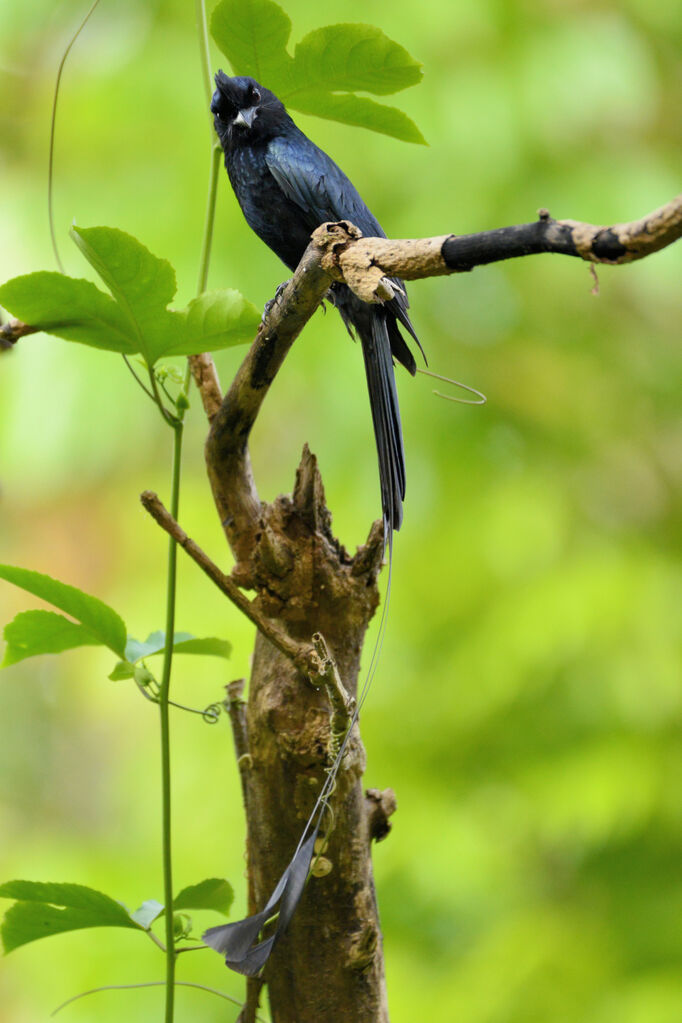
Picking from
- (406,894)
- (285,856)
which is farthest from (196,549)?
(406,894)

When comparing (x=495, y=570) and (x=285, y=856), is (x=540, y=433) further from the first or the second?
(x=285, y=856)

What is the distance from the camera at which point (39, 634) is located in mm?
792

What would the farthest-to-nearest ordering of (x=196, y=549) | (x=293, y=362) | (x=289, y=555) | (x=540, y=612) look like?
(x=293, y=362) → (x=540, y=612) → (x=289, y=555) → (x=196, y=549)

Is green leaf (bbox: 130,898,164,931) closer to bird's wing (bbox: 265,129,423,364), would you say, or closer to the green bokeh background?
bird's wing (bbox: 265,129,423,364)

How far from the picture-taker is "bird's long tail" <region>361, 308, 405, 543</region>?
80 cm

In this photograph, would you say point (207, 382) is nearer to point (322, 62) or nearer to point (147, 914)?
point (322, 62)

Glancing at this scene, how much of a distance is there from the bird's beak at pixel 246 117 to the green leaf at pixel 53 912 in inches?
31.6

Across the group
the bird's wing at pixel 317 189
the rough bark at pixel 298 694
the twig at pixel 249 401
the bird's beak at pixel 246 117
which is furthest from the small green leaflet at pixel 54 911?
the bird's beak at pixel 246 117

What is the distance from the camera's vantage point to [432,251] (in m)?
0.59

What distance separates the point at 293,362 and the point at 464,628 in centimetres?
77

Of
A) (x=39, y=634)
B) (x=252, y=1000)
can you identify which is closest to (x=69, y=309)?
(x=39, y=634)

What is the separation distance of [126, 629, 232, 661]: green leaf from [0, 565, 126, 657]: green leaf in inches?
1.9

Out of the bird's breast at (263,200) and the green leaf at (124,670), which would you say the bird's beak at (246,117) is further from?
the green leaf at (124,670)

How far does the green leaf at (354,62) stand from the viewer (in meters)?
0.78
